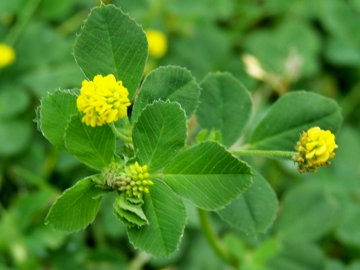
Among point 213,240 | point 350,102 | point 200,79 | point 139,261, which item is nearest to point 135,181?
point 213,240

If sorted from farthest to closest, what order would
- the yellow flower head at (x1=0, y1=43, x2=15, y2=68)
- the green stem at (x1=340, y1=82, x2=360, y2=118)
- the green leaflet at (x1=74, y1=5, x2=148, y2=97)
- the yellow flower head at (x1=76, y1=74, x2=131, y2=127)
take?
the green stem at (x1=340, y1=82, x2=360, y2=118) < the yellow flower head at (x1=0, y1=43, x2=15, y2=68) < the green leaflet at (x1=74, y1=5, x2=148, y2=97) < the yellow flower head at (x1=76, y1=74, x2=131, y2=127)

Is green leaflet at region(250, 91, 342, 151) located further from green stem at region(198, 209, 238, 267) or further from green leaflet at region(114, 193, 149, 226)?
green leaflet at region(114, 193, 149, 226)

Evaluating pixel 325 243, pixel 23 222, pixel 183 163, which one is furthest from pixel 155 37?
pixel 183 163

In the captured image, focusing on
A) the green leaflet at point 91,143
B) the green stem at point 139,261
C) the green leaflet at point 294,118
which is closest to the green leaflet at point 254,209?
the green leaflet at point 294,118

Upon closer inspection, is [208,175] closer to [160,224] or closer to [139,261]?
[160,224]

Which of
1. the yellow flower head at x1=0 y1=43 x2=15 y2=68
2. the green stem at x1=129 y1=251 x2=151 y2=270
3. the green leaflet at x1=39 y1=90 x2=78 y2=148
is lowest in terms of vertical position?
the green stem at x1=129 y1=251 x2=151 y2=270

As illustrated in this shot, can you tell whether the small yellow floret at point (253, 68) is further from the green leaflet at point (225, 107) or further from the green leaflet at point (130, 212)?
the green leaflet at point (130, 212)

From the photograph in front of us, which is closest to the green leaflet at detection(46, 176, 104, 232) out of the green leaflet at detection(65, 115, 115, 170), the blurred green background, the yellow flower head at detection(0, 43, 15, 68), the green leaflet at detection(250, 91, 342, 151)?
the green leaflet at detection(65, 115, 115, 170)
